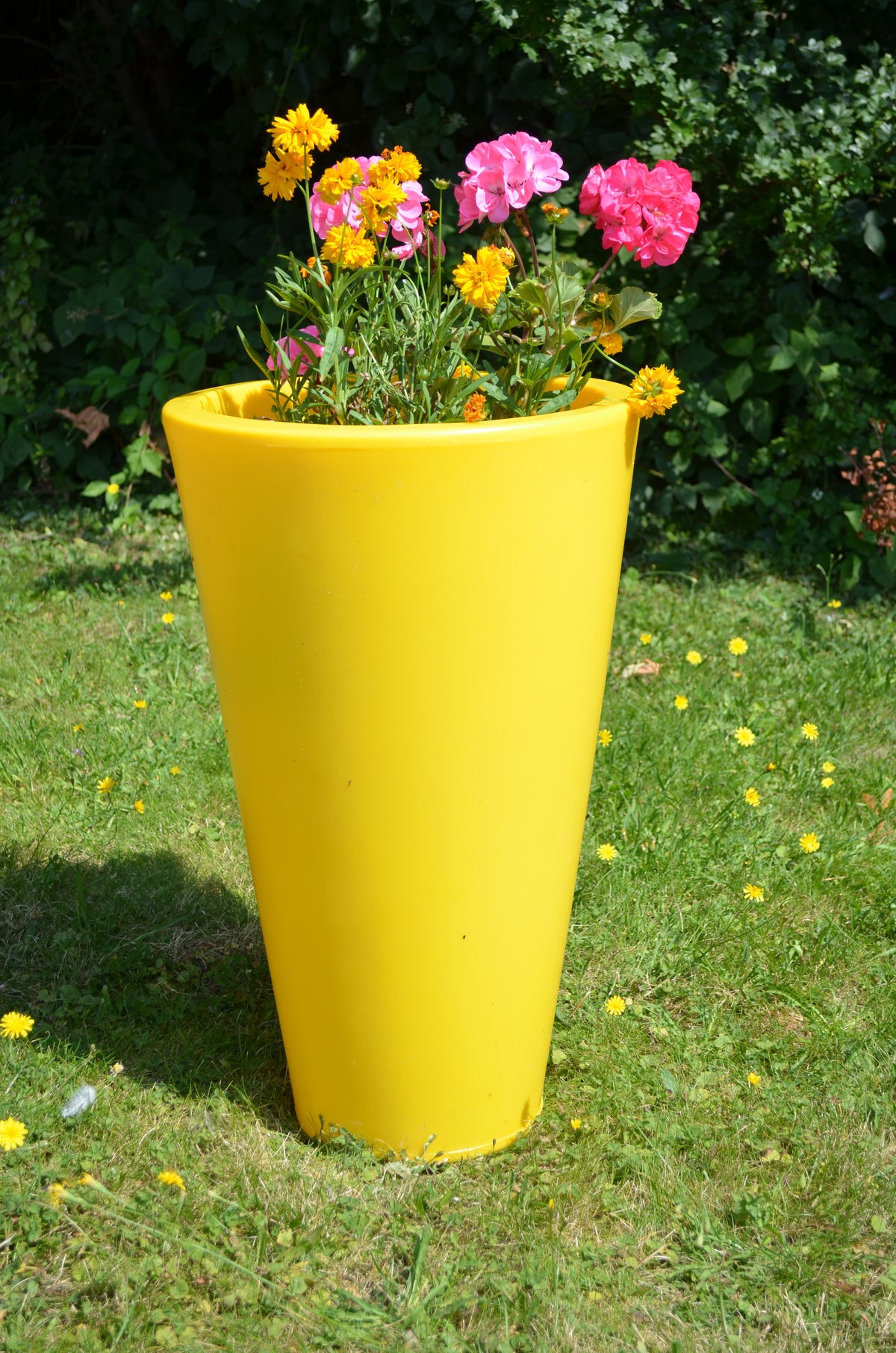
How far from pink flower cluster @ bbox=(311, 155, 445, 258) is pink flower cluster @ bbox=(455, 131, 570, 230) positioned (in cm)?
7

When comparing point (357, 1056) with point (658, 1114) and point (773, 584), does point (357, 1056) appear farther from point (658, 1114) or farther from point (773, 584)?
point (773, 584)

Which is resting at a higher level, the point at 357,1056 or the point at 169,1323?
the point at 357,1056

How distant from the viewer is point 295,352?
5.89 feet

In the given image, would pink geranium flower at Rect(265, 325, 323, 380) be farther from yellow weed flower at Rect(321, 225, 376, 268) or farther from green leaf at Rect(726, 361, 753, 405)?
green leaf at Rect(726, 361, 753, 405)

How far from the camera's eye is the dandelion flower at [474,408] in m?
1.67

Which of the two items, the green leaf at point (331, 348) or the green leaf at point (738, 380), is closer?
the green leaf at point (331, 348)

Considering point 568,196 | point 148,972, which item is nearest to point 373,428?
point 148,972

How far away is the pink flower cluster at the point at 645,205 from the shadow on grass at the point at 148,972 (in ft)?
4.52

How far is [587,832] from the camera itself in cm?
260

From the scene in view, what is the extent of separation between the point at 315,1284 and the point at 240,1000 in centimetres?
64

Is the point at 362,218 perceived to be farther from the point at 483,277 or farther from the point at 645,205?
the point at 645,205

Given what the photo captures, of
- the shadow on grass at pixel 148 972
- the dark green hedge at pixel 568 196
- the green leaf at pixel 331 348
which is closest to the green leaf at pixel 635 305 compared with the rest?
the green leaf at pixel 331 348

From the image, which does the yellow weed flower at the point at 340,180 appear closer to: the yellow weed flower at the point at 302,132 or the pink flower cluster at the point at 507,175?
the yellow weed flower at the point at 302,132

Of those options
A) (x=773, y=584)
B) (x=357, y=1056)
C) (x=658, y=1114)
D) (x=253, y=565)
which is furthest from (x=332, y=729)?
(x=773, y=584)
